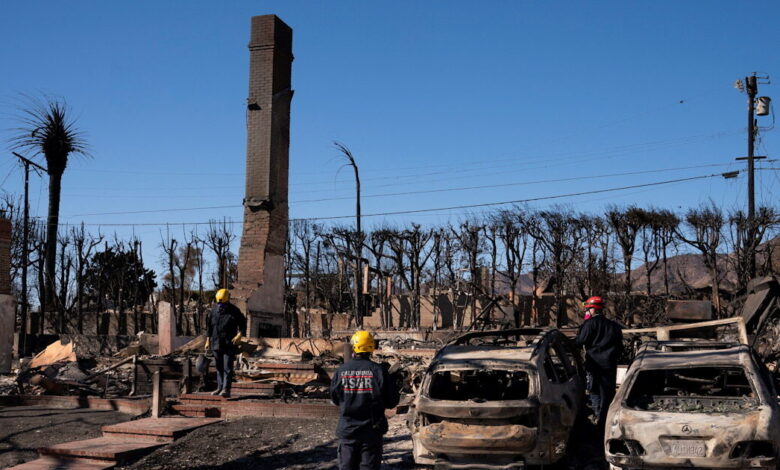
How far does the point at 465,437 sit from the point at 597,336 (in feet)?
9.71

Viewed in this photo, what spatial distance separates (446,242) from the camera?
41.0m

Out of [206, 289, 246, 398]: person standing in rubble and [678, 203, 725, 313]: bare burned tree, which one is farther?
[678, 203, 725, 313]: bare burned tree

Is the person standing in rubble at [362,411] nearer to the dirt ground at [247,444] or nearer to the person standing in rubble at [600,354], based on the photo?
the dirt ground at [247,444]

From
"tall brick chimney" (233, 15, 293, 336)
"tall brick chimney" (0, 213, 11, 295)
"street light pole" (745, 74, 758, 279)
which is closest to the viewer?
"tall brick chimney" (233, 15, 293, 336)

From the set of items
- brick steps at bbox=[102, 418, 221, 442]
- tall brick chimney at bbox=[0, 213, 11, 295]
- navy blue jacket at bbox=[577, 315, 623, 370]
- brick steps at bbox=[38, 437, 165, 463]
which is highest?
tall brick chimney at bbox=[0, 213, 11, 295]

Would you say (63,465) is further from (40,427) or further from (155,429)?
(40,427)

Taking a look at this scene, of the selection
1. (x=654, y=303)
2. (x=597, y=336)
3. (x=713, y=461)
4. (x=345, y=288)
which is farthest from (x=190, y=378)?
(x=345, y=288)

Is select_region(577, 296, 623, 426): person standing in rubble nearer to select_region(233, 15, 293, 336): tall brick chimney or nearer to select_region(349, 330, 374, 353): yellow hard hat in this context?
select_region(349, 330, 374, 353): yellow hard hat

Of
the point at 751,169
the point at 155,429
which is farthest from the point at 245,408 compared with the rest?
the point at 751,169

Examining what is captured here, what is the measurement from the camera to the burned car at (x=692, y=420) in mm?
7020

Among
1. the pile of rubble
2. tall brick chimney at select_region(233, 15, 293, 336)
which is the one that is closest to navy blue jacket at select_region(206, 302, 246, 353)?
the pile of rubble

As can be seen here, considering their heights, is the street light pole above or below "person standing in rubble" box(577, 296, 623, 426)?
above

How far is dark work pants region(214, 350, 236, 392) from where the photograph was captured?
43.2 feet

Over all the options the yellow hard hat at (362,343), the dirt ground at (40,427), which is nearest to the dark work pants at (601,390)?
the yellow hard hat at (362,343)
